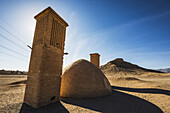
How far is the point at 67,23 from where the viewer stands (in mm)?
7168

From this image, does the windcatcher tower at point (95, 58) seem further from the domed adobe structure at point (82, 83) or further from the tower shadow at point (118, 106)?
the tower shadow at point (118, 106)

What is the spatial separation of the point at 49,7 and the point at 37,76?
4453 millimetres

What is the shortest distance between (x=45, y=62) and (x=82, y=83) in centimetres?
338

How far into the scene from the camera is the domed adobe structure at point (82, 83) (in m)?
7.10

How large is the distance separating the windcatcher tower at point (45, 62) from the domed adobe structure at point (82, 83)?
124 centimetres

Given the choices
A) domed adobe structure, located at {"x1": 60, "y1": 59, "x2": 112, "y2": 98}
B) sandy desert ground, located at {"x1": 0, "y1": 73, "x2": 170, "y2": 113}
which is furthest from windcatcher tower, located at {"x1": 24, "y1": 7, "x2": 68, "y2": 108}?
domed adobe structure, located at {"x1": 60, "y1": 59, "x2": 112, "y2": 98}

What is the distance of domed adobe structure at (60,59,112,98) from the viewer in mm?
7102

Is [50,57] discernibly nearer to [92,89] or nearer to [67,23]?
[67,23]

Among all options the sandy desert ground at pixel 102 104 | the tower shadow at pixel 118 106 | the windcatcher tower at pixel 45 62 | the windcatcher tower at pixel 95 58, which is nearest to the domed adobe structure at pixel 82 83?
the sandy desert ground at pixel 102 104

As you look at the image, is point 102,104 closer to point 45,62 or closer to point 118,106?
point 118,106

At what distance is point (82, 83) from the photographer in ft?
23.8

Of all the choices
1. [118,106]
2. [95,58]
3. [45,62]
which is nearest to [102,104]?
[118,106]

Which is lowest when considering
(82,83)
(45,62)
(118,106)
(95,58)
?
(118,106)

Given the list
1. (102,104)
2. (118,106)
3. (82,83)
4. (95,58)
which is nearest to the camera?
(118,106)
